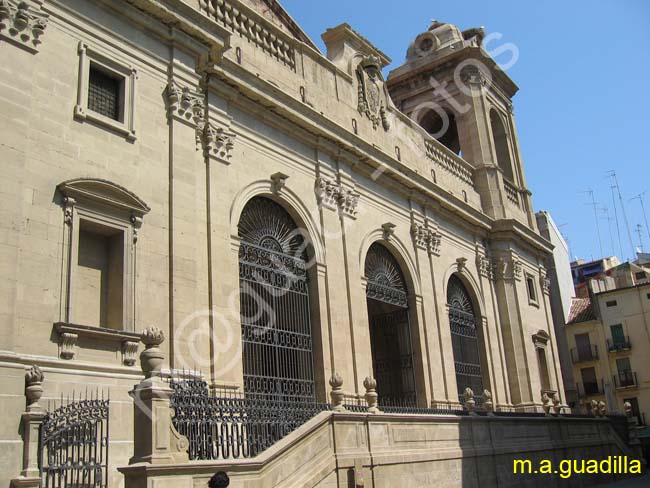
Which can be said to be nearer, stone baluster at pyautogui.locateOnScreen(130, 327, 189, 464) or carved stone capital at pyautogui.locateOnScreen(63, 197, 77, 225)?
stone baluster at pyautogui.locateOnScreen(130, 327, 189, 464)

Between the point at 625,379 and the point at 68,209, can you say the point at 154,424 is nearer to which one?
the point at 68,209

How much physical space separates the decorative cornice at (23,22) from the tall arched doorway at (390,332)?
407 inches

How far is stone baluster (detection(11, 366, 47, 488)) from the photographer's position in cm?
869

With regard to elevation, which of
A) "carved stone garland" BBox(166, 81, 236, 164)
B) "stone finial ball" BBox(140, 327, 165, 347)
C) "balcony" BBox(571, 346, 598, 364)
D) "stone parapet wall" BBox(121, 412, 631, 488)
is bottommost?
"stone parapet wall" BBox(121, 412, 631, 488)

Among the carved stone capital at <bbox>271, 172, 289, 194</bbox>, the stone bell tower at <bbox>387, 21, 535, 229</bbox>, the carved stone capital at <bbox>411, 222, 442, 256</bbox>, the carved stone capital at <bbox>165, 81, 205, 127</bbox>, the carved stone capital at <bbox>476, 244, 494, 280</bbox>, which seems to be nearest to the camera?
the carved stone capital at <bbox>165, 81, 205, 127</bbox>

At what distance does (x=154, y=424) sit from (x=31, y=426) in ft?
5.85

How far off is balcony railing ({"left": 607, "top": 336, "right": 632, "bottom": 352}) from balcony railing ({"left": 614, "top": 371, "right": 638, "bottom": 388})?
1189 mm

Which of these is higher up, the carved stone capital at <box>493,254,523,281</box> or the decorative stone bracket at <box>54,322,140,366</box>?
the carved stone capital at <box>493,254,523,281</box>

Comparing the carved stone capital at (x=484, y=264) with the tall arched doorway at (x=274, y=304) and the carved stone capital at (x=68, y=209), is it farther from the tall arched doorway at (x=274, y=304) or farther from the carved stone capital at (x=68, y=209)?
the carved stone capital at (x=68, y=209)

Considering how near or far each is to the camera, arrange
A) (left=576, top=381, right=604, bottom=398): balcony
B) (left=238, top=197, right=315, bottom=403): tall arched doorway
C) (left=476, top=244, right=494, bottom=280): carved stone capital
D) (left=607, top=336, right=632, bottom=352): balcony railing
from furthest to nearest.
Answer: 1. (left=576, top=381, right=604, bottom=398): balcony
2. (left=607, top=336, right=632, bottom=352): balcony railing
3. (left=476, top=244, right=494, bottom=280): carved stone capital
4. (left=238, top=197, right=315, bottom=403): tall arched doorway

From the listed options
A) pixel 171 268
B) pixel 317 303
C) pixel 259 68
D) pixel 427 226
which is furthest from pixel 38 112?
pixel 427 226

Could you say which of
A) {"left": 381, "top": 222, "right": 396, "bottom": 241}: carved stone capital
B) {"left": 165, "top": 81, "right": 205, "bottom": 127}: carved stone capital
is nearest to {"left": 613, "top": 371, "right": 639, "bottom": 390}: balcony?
{"left": 381, "top": 222, "right": 396, "bottom": 241}: carved stone capital

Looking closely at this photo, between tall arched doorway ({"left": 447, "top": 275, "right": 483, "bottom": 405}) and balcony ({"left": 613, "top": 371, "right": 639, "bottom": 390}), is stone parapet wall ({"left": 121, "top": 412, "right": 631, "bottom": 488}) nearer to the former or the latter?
tall arched doorway ({"left": 447, "top": 275, "right": 483, "bottom": 405})

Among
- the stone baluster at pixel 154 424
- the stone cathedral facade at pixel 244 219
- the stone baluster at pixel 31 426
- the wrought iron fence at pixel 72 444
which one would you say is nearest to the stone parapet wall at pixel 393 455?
the stone baluster at pixel 154 424
